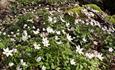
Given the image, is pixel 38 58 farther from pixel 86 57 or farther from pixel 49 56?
pixel 86 57

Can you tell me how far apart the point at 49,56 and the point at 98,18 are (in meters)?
3.74

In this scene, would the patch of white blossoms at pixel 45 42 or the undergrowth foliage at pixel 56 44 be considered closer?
the undergrowth foliage at pixel 56 44

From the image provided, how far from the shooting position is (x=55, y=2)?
15.0 m

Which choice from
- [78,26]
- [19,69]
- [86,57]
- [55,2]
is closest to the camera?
[19,69]

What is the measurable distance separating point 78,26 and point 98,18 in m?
1.94

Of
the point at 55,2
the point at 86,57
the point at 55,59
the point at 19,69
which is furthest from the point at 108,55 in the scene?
the point at 55,2

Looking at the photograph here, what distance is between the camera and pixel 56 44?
610 cm

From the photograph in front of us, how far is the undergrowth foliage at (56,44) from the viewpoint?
585 cm

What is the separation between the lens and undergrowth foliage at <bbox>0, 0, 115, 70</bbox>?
5852mm

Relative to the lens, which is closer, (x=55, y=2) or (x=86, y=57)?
(x=86, y=57)

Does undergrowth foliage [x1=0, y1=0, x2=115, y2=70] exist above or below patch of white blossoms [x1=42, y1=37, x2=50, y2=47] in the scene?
below

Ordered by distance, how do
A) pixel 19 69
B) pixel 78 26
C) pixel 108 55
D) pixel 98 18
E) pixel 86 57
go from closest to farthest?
pixel 19 69
pixel 86 57
pixel 108 55
pixel 78 26
pixel 98 18

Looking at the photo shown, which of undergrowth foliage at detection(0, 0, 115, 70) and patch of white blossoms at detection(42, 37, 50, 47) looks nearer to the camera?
undergrowth foliage at detection(0, 0, 115, 70)

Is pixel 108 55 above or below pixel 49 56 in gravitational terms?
below
